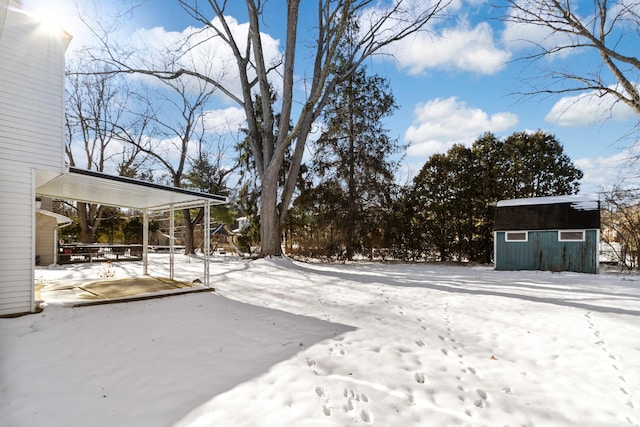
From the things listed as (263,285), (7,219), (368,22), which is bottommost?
(263,285)

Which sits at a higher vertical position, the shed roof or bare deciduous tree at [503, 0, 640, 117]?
bare deciduous tree at [503, 0, 640, 117]

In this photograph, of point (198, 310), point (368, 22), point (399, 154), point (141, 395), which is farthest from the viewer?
point (399, 154)

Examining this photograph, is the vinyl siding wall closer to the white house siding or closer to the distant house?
the distant house

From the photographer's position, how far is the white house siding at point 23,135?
17.4 feet

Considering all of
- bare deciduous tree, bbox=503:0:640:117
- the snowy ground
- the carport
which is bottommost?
the snowy ground

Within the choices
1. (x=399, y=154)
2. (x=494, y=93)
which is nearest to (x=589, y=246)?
(x=494, y=93)

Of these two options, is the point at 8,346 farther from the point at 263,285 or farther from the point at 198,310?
the point at 263,285

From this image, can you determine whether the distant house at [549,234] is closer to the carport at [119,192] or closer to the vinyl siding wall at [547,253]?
the vinyl siding wall at [547,253]

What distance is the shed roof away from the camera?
12.2m

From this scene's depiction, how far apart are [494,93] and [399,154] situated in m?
8.10

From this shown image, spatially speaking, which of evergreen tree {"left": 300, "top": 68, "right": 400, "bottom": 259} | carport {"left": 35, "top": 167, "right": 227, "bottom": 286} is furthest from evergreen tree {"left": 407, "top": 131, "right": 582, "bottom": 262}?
carport {"left": 35, "top": 167, "right": 227, "bottom": 286}

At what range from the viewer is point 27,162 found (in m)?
5.54

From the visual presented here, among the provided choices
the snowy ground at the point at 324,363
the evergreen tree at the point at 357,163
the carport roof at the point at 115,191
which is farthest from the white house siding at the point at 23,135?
the evergreen tree at the point at 357,163

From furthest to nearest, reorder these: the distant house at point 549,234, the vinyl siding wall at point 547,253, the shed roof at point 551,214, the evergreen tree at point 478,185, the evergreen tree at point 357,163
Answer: the evergreen tree at point 357,163, the evergreen tree at point 478,185, the shed roof at point 551,214, the distant house at point 549,234, the vinyl siding wall at point 547,253
